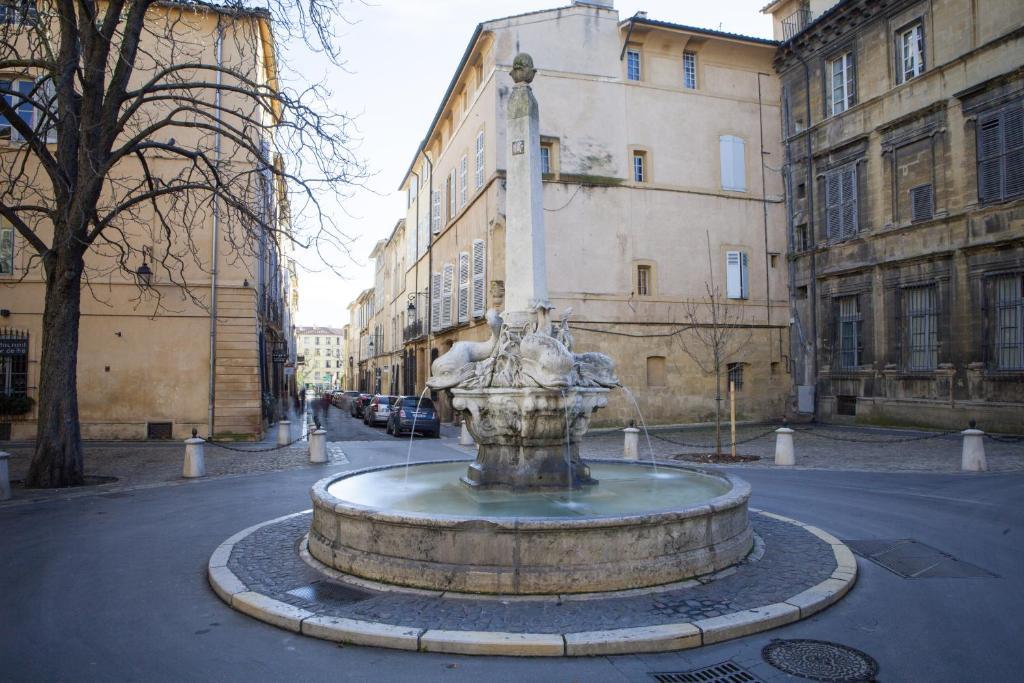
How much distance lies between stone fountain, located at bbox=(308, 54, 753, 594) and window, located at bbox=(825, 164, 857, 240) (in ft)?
57.7

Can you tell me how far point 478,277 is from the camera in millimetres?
25328

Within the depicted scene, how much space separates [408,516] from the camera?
5289mm

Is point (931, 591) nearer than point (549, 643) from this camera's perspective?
No

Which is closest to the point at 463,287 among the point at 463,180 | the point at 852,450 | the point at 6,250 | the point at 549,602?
the point at 463,180

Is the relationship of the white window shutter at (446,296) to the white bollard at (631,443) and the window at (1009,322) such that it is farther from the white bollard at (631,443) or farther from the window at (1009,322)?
the window at (1009,322)

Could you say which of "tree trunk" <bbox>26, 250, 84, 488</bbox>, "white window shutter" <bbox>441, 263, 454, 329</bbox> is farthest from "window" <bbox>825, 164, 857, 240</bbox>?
"tree trunk" <bbox>26, 250, 84, 488</bbox>

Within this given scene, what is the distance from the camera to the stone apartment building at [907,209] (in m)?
18.2

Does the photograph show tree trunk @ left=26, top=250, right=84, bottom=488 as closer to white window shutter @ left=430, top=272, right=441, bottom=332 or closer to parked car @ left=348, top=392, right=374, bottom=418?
white window shutter @ left=430, top=272, right=441, bottom=332

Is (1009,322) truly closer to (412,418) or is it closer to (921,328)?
(921,328)

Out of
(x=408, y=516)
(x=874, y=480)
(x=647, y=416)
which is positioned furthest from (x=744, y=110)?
(x=408, y=516)

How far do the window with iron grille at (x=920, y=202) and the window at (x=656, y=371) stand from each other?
28.6ft

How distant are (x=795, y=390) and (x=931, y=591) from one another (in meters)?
21.1

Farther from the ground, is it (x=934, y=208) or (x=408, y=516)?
(x=934, y=208)

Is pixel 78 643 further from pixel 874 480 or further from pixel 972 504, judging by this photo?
pixel 874 480
